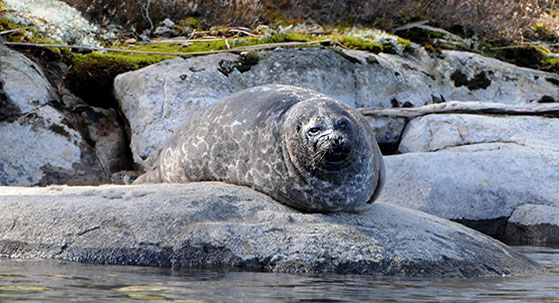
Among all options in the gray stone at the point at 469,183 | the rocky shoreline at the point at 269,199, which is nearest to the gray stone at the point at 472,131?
the rocky shoreline at the point at 269,199

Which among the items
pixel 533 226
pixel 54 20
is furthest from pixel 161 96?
pixel 533 226

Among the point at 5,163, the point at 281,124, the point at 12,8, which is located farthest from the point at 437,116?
the point at 12,8

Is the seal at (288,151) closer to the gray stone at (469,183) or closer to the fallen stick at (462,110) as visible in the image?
the gray stone at (469,183)

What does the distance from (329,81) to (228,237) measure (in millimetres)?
4915

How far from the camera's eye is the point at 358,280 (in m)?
4.07

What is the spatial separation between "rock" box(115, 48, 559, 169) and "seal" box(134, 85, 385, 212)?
6.81ft

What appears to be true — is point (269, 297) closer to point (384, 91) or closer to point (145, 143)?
point (145, 143)

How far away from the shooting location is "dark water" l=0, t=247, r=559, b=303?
10.6 feet

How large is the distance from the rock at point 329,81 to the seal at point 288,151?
6.81ft

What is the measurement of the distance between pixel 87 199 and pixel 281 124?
1.51 meters

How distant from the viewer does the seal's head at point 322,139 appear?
4.90 metres

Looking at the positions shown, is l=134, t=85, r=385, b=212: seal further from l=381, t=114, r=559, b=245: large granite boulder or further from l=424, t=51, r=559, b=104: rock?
l=424, t=51, r=559, b=104: rock

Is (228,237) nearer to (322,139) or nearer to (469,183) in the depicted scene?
(322,139)

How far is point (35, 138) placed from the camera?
774 cm
